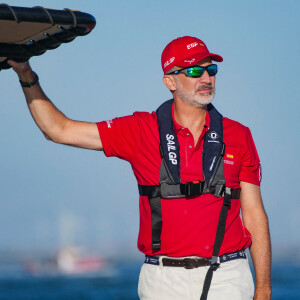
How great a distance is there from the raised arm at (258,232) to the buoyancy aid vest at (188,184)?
0.52 feet

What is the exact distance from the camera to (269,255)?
5754 mm

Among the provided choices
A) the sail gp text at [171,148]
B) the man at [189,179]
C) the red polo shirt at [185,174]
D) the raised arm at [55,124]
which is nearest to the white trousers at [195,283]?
the man at [189,179]

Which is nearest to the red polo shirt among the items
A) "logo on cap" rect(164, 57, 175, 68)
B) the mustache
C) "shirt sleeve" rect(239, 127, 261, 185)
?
"shirt sleeve" rect(239, 127, 261, 185)

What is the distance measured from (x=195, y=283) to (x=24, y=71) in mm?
1669

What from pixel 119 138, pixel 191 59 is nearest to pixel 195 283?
pixel 119 138

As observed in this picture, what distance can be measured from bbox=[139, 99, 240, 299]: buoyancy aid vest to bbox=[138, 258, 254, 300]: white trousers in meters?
0.05

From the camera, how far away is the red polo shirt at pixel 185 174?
544cm

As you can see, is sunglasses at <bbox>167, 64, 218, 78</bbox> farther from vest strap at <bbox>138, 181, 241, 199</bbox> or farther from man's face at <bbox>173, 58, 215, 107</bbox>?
vest strap at <bbox>138, 181, 241, 199</bbox>

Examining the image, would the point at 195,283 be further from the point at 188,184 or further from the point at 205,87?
the point at 205,87

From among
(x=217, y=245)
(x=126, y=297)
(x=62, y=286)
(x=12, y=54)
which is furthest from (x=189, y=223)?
(x=62, y=286)

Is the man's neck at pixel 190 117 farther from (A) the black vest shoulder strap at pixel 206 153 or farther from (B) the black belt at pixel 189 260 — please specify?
(B) the black belt at pixel 189 260

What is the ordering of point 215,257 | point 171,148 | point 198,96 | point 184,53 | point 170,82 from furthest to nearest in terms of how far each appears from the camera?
1. point 170,82
2. point 184,53
3. point 198,96
4. point 171,148
5. point 215,257

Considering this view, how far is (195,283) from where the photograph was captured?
17.9 feet

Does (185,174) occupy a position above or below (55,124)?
below
